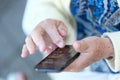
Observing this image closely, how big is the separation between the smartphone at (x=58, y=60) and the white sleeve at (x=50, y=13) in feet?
0.55

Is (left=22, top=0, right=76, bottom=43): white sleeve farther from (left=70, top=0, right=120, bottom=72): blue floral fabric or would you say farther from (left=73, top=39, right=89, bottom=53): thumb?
(left=73, top=39, right=89, bottom=53): thumb

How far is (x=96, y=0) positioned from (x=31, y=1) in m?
0.19

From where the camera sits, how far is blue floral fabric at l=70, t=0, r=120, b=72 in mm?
638

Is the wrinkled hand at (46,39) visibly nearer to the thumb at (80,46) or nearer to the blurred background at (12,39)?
the thumb at (80,46)

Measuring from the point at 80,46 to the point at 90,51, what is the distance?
0.04 meters

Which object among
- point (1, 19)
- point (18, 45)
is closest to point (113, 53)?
point (18, 45)

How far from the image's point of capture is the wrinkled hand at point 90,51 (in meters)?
0.52

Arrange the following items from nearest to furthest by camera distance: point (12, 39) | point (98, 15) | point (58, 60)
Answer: point (58, 60) < point (98, 15) < point (12, 39)

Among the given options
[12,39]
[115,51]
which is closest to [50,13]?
[115,51]

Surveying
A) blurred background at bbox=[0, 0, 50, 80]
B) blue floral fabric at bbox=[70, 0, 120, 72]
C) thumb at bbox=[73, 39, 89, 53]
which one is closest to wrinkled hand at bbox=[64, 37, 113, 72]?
thumb at bbox=[73, 39, 89, 53]

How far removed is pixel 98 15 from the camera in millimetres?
658

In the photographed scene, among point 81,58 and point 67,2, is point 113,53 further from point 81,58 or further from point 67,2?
point 67,2

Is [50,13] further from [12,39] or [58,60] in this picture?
[12,39]

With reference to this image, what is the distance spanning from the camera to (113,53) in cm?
55
